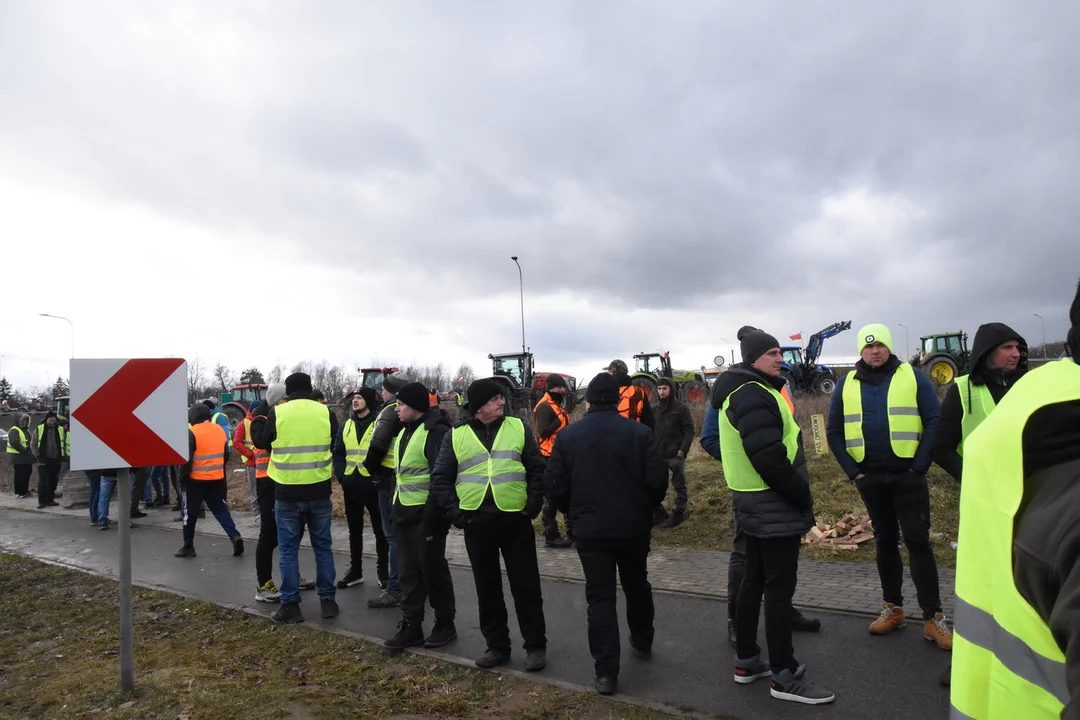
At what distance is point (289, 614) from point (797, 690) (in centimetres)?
433

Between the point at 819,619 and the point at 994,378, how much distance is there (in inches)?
86.9

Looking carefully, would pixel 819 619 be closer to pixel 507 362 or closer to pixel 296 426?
pixel 296 426

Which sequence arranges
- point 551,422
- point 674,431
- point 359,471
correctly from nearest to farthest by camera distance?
1. point 359,471
2. point 551,422
3. point 674,431

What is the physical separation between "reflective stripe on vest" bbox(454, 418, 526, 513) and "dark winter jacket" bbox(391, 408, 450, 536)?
330 mm

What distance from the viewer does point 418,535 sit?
5.79 metres

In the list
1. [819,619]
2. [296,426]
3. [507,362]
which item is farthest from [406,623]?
[507,362]

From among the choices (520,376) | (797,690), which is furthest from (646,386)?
(520,376)

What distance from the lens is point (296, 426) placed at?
6.66 metres

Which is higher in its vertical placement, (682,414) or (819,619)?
(682,414)

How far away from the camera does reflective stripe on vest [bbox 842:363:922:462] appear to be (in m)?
4.91

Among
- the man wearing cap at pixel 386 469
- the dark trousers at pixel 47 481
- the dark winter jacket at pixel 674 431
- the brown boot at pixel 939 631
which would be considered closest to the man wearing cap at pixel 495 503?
the man wearing cap at pixel 386 469

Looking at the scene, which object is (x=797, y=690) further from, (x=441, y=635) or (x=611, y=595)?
(x=441, y=635)

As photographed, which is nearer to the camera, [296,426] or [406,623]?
[406,623]

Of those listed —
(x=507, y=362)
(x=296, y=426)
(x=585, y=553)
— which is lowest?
(x=585, y=553)
